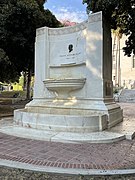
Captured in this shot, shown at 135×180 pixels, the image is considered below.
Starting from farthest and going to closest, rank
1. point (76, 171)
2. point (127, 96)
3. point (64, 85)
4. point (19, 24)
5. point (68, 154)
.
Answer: point (127, 96), point (19, 24), point (64, 85), point (68, 154), point (76, 171)

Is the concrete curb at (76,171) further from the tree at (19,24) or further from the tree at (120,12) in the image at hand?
the tree at (19,24)

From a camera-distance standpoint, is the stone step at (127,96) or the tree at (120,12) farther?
the stone step at (127,96)

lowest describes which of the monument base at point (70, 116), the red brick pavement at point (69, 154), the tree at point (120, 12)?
the red brick pavement at point (69, 154)

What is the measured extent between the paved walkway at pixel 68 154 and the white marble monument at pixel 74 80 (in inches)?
42.4

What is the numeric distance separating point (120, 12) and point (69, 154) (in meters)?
7.02

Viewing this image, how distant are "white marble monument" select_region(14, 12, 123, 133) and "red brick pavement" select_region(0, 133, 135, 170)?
1090mm

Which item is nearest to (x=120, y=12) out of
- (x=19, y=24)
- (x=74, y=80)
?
(x=74, y=80)

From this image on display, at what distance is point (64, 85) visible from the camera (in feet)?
28.5

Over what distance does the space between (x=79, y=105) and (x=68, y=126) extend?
190cm

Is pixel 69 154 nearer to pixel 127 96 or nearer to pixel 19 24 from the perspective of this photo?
pixel 19 24

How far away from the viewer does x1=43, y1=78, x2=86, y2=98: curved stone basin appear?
8.68 m

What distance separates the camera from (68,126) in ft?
23.0

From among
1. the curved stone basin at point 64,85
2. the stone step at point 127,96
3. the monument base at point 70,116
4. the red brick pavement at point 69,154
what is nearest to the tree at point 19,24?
the monument base at point 70,116

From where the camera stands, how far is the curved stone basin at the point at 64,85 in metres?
8.68
